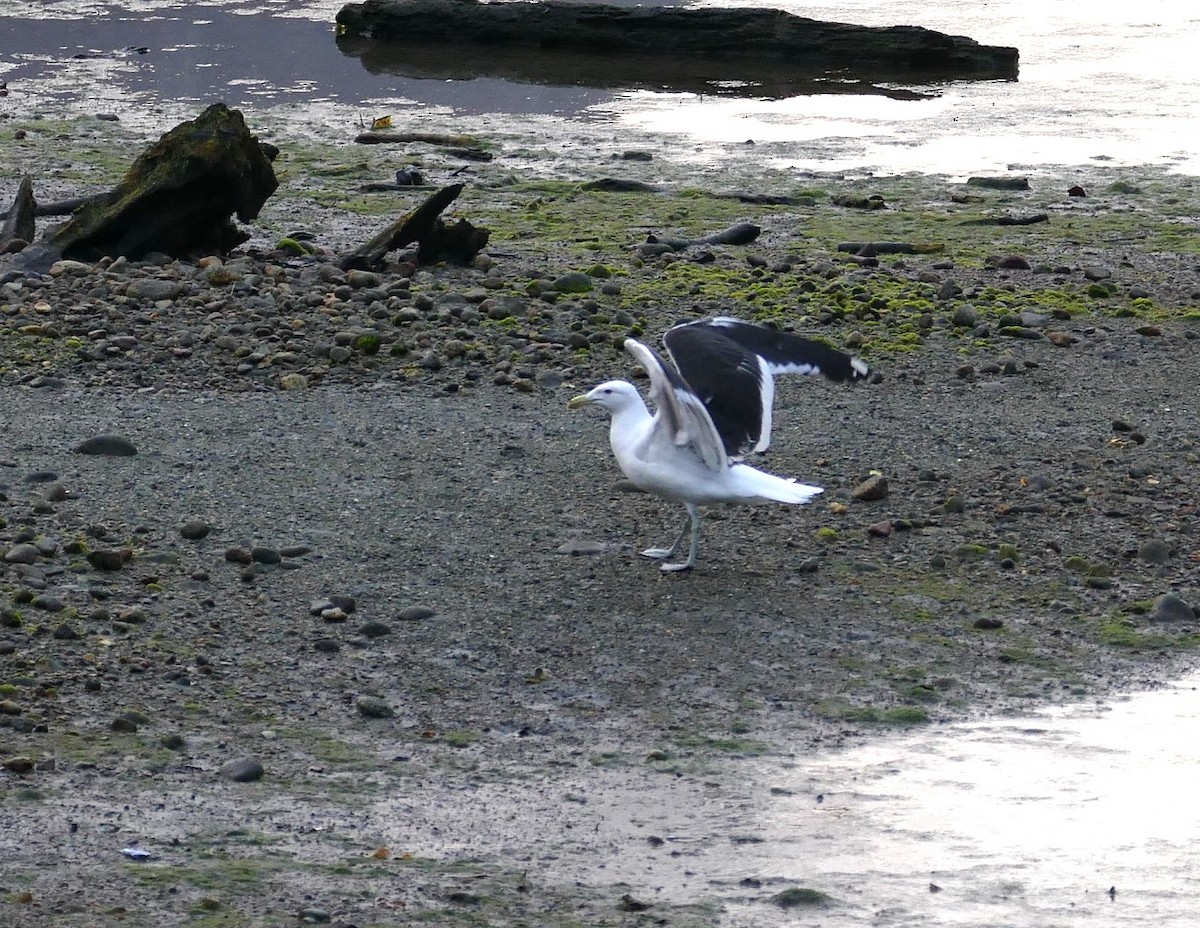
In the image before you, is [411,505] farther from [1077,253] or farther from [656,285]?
[1077,253]

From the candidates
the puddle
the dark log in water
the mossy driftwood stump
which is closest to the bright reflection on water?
the puddle

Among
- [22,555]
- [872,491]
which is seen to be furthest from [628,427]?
[22,555]

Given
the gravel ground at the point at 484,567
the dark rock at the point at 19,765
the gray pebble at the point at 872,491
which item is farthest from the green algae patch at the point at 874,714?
the dark rock at the point at 19,765

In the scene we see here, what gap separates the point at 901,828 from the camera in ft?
18.6

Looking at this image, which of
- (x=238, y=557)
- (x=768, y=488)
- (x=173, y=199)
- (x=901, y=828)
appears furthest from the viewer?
(x=173, y=199)

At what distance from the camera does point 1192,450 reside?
954 centimetres

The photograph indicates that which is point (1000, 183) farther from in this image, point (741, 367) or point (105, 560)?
point (105, 560)

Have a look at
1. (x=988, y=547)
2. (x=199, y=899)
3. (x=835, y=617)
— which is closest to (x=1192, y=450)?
(x=988, y=547)

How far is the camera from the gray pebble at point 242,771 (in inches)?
234

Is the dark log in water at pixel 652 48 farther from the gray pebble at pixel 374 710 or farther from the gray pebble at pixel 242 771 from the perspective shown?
the gray pebble at pixel 242 771

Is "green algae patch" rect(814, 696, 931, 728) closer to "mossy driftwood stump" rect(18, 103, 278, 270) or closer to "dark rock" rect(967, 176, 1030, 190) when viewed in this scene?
"mossy driftwood stump" rect(18, 103, 278, 270)

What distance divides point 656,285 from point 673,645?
18.2ft

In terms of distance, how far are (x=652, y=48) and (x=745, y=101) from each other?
415 centimetres

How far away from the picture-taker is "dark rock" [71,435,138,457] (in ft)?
29.7
